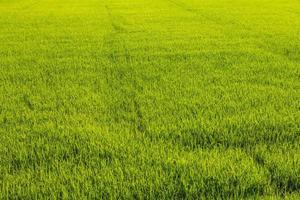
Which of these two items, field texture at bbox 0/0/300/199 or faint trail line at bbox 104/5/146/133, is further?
faint trail line at bbox 104/5/146/133

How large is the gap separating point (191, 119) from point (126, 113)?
2.43 ft

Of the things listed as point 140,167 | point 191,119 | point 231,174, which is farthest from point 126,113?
point 231,174

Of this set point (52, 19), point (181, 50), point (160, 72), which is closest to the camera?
point (160, 72)

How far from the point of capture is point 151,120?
393 cm

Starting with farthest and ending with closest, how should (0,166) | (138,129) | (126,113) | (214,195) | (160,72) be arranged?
(160,72), (126,113), (138,129), (0,166), (214,195)

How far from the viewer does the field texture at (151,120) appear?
9.19 ft

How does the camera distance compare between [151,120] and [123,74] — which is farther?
[123,74]

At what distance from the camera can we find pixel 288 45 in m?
7.89

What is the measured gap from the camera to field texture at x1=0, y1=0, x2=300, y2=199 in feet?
9.19

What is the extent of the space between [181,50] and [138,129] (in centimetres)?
405

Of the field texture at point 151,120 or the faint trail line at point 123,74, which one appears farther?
the faint trail line at point 123,74

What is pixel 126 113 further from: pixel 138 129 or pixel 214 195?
pixel 214 195

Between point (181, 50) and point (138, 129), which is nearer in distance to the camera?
point (138, 129)

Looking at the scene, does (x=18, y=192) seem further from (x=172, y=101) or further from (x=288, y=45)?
(x=288, y=45)
